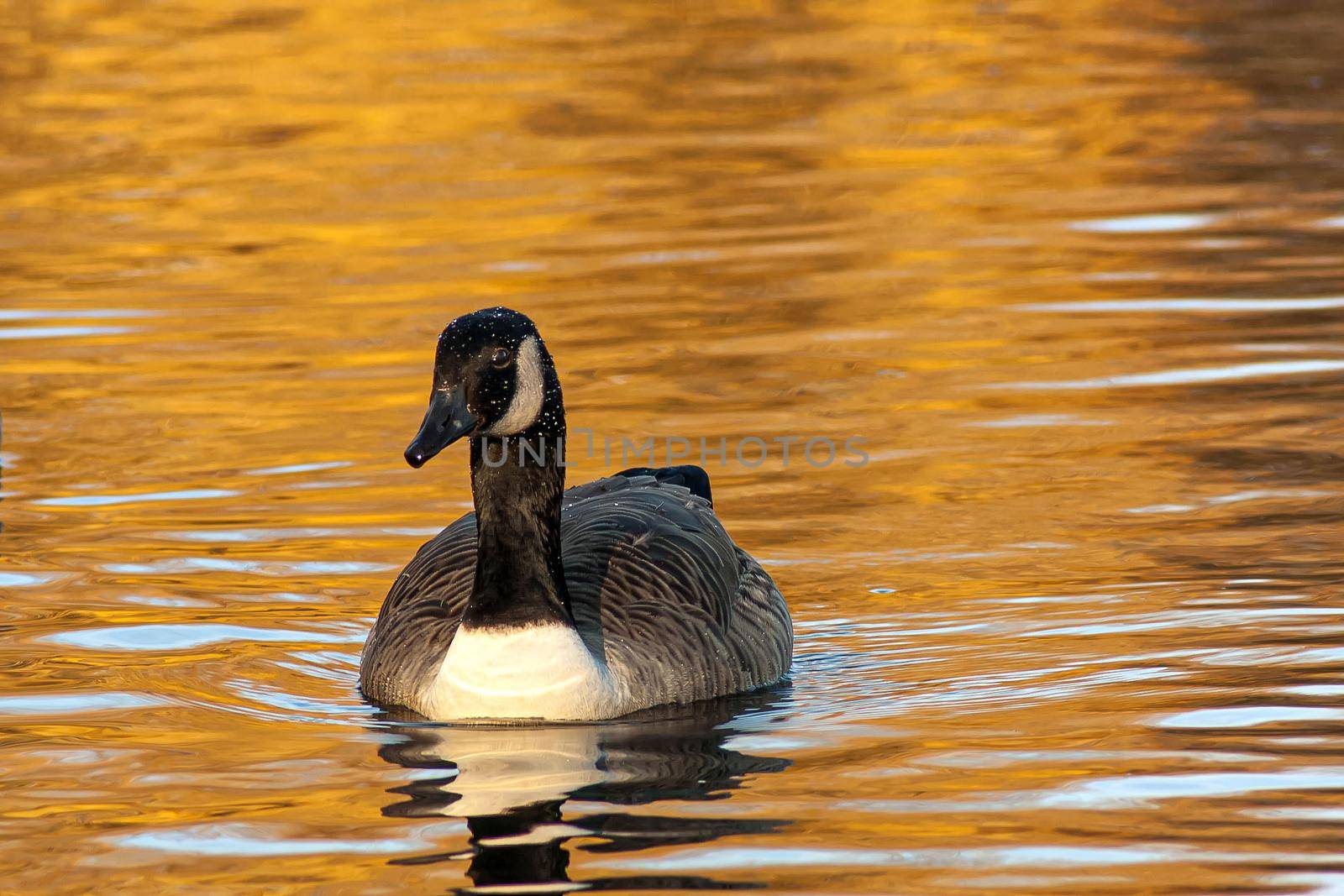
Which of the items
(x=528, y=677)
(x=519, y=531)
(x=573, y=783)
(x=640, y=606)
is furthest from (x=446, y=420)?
(x=573, y=783)

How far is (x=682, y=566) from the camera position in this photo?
30.5 feet

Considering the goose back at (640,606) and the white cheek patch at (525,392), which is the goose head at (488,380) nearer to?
the white cheek patch at (525,392)

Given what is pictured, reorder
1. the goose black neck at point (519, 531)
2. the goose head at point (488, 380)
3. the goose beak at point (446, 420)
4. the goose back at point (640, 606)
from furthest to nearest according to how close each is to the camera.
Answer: the goose back at point (640, 606) → the goose black neck at point (519, 531) → the goose head at point (488, 380) → the goose beak at point (446, 420)

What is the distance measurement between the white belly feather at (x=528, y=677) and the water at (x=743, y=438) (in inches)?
4.1

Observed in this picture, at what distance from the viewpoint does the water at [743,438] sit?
295 inches

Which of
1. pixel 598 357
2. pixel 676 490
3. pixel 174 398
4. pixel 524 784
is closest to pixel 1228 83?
pixel 598 357

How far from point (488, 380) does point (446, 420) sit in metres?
0.23

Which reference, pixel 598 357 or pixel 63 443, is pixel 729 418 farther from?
pixel 63 443

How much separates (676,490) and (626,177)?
1287cm

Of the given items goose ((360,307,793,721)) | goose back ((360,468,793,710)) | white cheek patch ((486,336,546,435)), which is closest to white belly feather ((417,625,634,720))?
goose ((360,307,793,721))

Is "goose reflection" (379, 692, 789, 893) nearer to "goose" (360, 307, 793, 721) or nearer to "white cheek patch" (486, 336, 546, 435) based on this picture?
"goose" (360, 307, 793, 721)

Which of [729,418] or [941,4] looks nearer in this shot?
[729,418]

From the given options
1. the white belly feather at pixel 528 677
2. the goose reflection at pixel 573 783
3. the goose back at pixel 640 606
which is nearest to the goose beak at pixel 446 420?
the white belly feather at pixel 528 677

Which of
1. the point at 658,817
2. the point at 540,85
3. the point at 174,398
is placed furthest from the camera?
the point at 540,85
